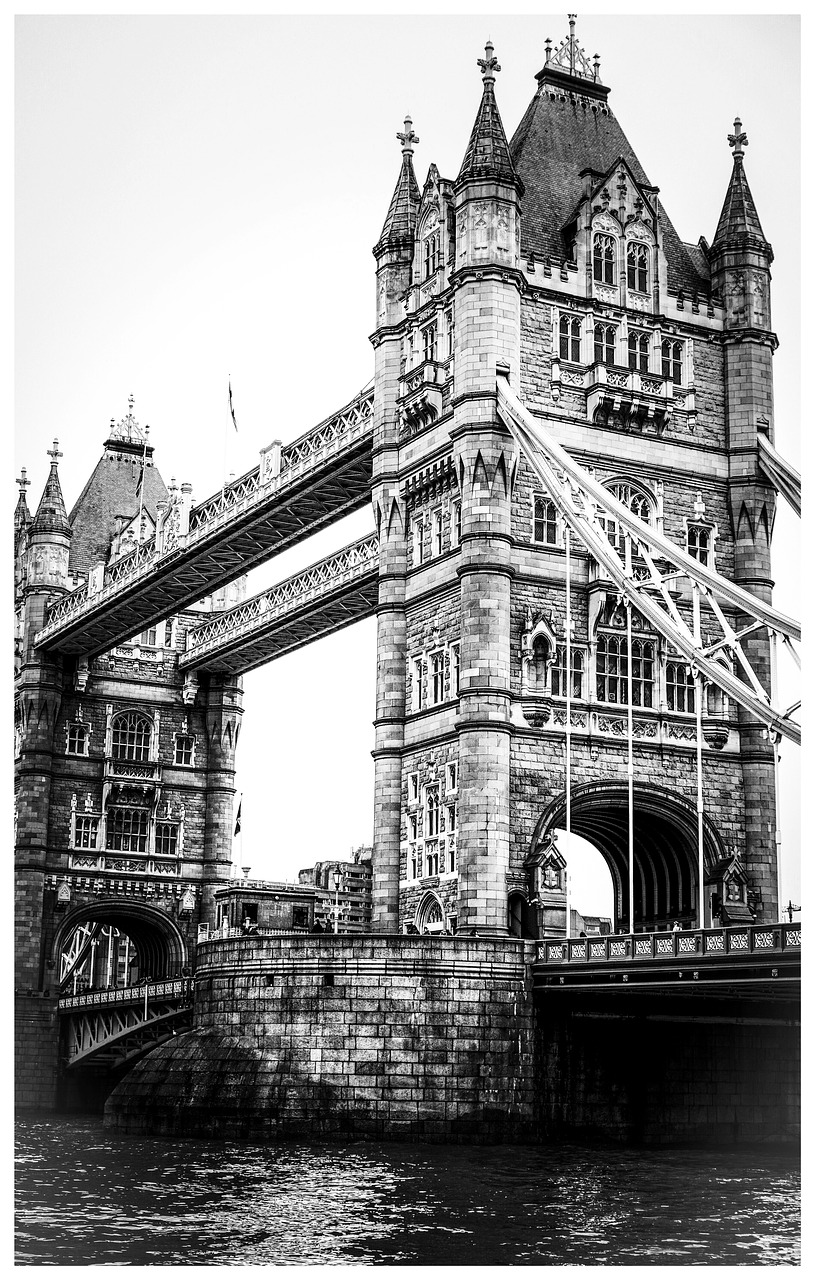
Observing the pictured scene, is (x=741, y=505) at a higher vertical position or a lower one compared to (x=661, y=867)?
higher

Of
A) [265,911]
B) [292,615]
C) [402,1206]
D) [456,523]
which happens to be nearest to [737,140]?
[456,523]

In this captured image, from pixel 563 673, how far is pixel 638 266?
13065 millimetres

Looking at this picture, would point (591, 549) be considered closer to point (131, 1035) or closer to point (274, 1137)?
point (274, 1137)

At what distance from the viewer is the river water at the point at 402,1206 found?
25719 mm

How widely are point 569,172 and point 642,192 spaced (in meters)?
2.35

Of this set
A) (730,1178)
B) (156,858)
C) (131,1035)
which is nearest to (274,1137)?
(730,1178)

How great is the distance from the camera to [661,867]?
165ft

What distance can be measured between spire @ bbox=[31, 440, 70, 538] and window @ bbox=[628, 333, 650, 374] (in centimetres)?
3280

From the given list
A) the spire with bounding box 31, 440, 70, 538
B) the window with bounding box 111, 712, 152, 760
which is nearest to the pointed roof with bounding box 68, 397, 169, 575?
the spire with bounding box 31, 440, 70, 538

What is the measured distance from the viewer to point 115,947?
9006cm

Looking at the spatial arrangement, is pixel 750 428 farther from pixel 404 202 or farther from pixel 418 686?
pixel 404 202

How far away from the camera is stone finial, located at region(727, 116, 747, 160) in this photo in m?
47.9

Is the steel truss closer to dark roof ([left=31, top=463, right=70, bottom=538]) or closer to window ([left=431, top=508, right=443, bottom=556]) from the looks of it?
window ([left=431, top=508, right=443, bottom=556])

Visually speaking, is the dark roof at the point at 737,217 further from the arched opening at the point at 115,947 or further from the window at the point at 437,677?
the arched opening at the point at 115,947
